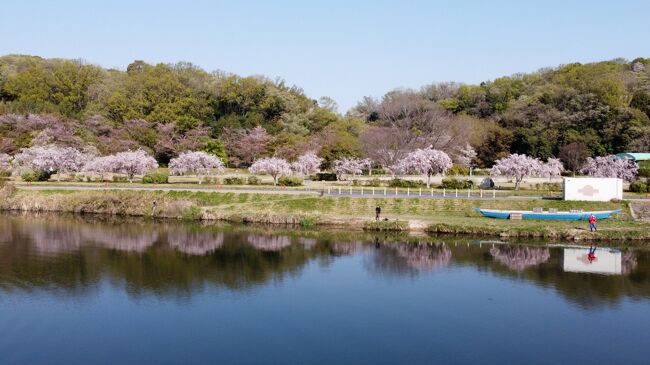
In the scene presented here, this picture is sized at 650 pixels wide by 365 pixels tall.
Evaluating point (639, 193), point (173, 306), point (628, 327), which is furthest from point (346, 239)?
point (639, 193)

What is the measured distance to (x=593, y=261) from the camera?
3195 centimetres

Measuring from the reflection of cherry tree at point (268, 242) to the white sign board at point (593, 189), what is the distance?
2065 centimetres

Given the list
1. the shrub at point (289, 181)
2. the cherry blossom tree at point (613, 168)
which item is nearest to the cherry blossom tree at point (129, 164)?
the shrub at point (289, 181)

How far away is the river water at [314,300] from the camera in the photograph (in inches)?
747

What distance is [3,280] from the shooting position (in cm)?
2666

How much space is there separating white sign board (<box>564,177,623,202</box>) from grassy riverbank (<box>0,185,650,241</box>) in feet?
3.01

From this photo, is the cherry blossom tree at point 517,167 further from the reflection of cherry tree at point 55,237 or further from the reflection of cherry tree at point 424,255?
the reflection of cherry tree at point 55,237

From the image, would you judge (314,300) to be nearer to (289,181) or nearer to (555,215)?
(555,215)

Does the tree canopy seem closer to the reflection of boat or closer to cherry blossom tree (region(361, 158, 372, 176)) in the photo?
cherry blossom tree (region(361, 158, 372, 176))

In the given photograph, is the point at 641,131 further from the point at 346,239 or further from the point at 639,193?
the point at 346,239

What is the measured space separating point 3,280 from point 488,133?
212 feet

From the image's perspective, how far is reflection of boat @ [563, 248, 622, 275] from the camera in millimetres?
30203

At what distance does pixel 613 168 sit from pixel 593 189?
17.6 m

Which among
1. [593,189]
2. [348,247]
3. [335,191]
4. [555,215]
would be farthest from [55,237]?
[593,189]
